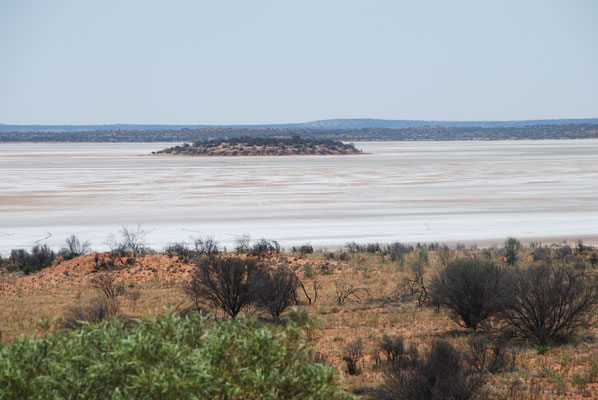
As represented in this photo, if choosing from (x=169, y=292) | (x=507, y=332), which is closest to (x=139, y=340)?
(x=507, y=332)

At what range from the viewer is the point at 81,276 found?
959 inches

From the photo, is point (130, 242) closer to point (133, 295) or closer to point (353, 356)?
point (133, 295)

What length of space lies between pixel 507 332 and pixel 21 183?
183 ft

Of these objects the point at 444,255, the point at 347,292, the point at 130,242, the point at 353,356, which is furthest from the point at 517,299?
the point at 130,242

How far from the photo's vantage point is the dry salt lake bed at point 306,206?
33.2 metres

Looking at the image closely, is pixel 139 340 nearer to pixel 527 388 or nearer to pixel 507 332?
pixel 527 388

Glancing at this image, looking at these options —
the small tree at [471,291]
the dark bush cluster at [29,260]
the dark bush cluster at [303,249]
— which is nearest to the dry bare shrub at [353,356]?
the small tree at [471,291]

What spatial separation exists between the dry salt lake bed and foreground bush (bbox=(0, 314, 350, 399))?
80.1ft

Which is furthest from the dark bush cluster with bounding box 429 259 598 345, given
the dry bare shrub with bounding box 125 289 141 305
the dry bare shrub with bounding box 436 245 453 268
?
the dry bare shrub with bounding box 125 289 141 305

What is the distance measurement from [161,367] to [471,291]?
1101 cm

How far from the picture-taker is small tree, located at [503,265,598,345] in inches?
520

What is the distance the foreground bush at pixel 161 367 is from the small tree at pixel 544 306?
8684 mm

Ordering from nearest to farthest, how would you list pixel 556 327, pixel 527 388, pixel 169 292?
pixel 527 388 → pixel 556 327 → pixel 169 292

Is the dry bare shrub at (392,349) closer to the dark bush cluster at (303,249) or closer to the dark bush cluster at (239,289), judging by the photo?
the dark bush cluster at (239,289)
